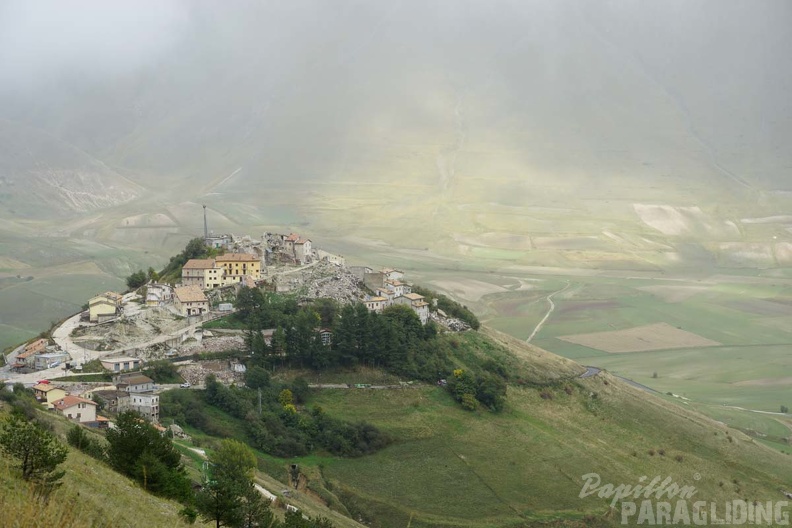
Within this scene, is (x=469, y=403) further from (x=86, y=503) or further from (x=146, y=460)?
(x=86, y=503)

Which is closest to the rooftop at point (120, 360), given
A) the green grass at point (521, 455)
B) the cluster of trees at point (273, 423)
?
the cluster of trees at point (273, 423)

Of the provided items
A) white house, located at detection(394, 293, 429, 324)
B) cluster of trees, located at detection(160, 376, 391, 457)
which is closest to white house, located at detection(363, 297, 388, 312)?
white house, located at detection(394, 293, 429, 324)

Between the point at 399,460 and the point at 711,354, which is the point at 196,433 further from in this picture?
the point at 711,354

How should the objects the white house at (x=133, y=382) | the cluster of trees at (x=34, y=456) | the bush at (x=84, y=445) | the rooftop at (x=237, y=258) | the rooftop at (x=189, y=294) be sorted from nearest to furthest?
the cluster of trees at (x=34, y=456), the bush at (x=84, y=445), the white house at (x=133, y=382), the rooftop at (x=189, y=294), the rooftop at (x=237, y=258)

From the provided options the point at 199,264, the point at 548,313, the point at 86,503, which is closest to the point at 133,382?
the point at 199,264

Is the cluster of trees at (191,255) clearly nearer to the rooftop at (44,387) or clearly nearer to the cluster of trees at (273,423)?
the cluster of trees at (273,423)

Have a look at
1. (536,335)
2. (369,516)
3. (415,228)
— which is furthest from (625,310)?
(369,516)

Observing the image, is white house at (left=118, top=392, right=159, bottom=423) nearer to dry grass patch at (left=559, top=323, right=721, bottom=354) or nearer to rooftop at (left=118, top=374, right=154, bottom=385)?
rooftop at (left=118, top=374, right=154, bottom=385)
